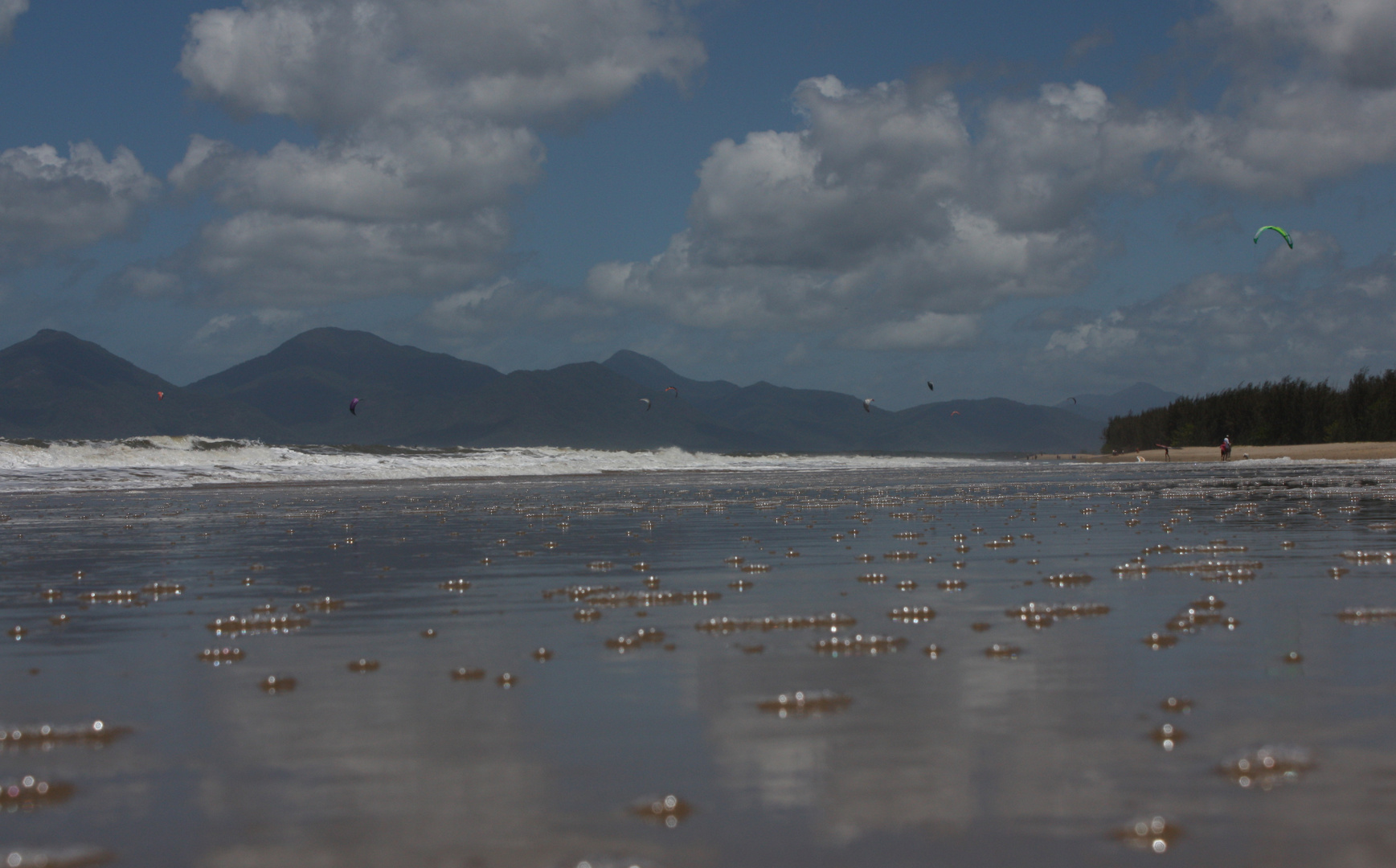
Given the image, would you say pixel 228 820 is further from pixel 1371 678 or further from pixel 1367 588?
pixel 1367 588

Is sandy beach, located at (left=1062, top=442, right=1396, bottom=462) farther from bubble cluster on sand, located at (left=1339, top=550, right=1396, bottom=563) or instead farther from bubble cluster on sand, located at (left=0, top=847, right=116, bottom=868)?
bubble cluster on sand, located at (left=0, top=847, right=116, bottom=868)

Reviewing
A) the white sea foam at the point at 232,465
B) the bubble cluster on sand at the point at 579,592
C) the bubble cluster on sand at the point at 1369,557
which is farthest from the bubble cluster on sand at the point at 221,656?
the white sea foam at the point at 232,465

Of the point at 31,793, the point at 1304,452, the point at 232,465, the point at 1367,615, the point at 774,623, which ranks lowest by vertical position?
the point at 31,793

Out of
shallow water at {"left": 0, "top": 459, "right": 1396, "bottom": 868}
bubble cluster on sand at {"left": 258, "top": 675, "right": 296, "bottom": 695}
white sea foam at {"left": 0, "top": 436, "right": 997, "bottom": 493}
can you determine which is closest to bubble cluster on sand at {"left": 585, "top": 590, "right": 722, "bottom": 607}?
shallow water at {"left": 0, "top": 459, "right": 1396, "bottom": 868}

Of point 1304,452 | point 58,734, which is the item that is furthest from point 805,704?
point 1304,452

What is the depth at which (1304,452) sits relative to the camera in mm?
65188

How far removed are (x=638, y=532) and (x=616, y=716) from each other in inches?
441

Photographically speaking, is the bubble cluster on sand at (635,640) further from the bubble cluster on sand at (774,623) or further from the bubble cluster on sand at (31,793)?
the bubble cluster on sand at (31,793)

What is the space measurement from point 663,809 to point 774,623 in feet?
13.5

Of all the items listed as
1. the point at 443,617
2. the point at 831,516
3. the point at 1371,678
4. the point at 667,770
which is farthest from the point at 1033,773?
the point at 831,516

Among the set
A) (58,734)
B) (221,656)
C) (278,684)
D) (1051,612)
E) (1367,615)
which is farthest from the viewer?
(1051,612)

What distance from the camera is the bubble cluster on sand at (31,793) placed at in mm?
4270

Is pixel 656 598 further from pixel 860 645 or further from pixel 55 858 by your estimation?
pixel 55 858

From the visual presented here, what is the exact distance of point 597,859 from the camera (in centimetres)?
359
